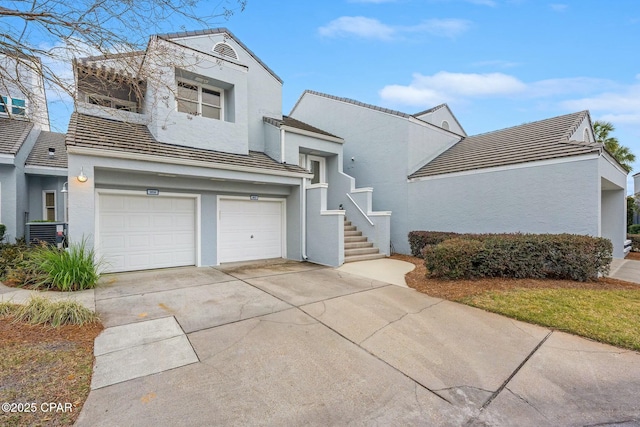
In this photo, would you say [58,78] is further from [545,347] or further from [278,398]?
[545,347]

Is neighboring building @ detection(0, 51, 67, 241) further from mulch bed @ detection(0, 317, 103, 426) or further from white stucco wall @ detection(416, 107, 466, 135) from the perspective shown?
white stucco wall @ detection(416, 107, 466, 135)

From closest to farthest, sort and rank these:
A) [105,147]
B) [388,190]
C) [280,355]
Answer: [280,355], [105,147], [388,190]

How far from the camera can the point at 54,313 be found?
4188 millimetres

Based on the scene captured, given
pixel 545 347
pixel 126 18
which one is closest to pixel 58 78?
pixel 126 18

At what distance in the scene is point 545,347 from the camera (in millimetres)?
3713

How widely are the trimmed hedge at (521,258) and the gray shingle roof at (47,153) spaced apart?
45.6 feet

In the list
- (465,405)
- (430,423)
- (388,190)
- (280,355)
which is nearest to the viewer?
(430,423)

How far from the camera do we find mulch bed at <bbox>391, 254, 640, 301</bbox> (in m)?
5.80

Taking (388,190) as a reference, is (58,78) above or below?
above

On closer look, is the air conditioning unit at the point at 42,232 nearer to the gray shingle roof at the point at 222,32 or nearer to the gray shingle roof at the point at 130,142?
the gray shingle roof at the point at 130,142

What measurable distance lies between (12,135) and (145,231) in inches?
302

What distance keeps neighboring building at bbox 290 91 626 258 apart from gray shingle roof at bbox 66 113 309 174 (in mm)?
5046

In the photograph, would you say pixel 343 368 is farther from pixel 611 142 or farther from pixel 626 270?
pixel 611 142

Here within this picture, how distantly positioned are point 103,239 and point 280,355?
22.2 ft
